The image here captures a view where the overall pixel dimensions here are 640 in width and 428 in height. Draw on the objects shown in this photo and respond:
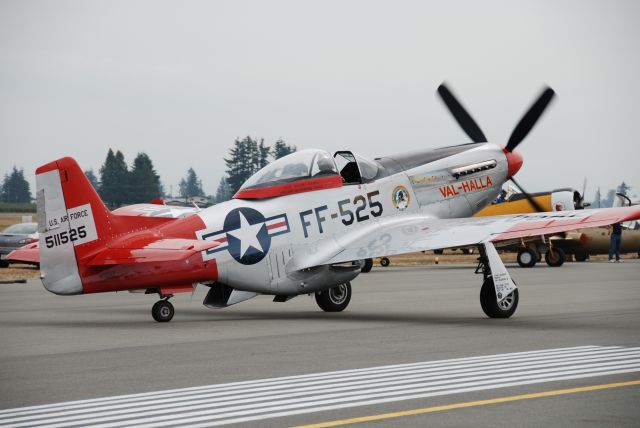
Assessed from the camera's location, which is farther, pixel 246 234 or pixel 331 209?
pixel 331 209

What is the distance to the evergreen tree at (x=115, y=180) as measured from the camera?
443ft

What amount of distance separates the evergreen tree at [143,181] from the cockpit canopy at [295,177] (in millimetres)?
118185

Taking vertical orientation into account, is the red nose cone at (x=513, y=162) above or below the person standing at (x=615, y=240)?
above

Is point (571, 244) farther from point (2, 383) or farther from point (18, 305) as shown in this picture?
point (2, 383)

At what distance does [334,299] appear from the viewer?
17797mm

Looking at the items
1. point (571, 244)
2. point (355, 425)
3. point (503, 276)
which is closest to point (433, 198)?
point (503, 276)

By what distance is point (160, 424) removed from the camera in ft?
22.9

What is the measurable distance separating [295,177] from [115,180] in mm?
129362

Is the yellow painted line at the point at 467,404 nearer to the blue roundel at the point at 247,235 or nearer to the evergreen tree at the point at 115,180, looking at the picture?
the blue roundel at the point at 247,235

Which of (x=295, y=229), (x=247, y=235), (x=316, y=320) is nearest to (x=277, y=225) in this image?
(x=295, y=229)

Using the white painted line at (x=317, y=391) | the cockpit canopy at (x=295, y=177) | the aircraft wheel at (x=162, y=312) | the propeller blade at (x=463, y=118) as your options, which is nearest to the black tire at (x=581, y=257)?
the propeller blade at (x=463, y=118)

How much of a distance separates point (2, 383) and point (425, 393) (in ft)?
13.9

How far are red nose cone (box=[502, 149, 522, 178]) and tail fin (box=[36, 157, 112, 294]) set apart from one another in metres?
8.50

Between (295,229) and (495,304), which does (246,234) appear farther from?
(495,304)
